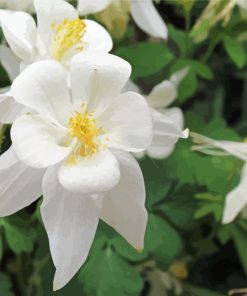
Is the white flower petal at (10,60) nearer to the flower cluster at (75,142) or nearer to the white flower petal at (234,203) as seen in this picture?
the flower cluster at (75,142)

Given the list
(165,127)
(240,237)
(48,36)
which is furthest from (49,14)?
(240,237)

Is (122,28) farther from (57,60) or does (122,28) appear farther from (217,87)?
(217,87)

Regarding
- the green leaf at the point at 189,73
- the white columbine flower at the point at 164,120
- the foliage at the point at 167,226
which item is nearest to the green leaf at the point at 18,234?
the foliage at the point at 167,226

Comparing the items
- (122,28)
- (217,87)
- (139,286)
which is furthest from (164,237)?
(217,87)

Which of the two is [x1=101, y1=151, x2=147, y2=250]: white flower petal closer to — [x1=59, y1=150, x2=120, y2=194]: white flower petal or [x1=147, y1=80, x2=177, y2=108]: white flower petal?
[x1=59, y1=150, x2=120, y2=194]: white flower petal

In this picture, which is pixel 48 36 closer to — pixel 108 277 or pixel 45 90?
pixel 45 90

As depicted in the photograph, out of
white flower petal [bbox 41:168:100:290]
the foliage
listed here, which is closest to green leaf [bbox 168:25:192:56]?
the foliage
